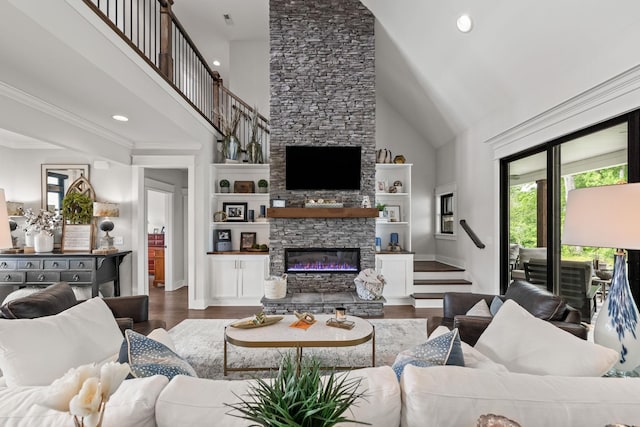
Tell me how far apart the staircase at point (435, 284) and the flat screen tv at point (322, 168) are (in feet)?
6.09

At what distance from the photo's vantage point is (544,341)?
163 cm

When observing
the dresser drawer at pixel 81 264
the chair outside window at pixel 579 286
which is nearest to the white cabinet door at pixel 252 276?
the dresser drawer at pixel 81 264

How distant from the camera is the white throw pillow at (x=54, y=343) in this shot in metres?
1.51

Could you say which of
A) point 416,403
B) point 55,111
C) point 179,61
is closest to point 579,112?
point 416,403

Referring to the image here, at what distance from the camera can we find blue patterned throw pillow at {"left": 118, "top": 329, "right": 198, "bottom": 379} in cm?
132

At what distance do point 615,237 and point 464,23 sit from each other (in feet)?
10.0

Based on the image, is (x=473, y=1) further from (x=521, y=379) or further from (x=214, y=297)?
(x=214, y=297)

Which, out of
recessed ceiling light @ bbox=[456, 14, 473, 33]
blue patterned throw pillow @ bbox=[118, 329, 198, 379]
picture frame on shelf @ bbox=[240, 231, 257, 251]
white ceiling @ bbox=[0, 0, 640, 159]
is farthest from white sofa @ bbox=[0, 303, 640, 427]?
picture frame on shelf @ bbox=[240, 231, 257, 251]

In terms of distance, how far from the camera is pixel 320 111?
504 centimetres

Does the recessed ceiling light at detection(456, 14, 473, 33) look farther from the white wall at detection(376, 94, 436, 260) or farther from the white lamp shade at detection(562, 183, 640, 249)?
the white wall at detection(376, 94, 436, 260)

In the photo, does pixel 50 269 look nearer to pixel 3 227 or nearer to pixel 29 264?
pixel 29 264

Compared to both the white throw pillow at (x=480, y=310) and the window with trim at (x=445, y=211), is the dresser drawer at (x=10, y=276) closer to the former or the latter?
the white throw pillow at (x=480, y=310)

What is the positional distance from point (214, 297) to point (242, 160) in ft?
7.57

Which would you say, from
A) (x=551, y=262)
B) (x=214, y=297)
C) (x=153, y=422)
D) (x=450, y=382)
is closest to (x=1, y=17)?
(x=153, y=422)
